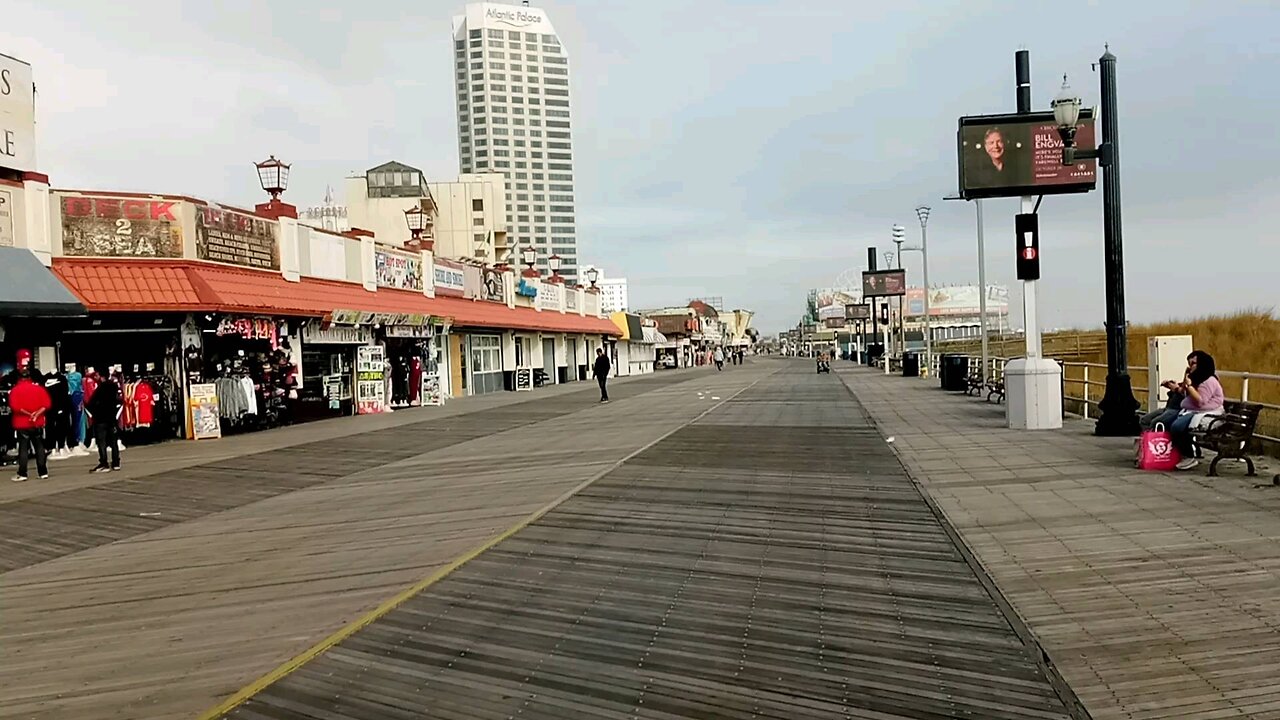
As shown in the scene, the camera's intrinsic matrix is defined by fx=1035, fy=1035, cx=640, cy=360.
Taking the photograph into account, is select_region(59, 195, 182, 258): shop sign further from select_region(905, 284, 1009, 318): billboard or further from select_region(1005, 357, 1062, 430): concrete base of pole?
select_region(905, 284, 1009, 318): billboard

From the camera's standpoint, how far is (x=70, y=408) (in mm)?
18938

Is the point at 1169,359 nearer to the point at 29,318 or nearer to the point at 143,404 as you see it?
the point at 29,318

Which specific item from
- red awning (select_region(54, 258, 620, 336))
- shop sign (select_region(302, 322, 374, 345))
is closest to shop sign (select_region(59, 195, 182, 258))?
red awning (select_region(54, 258, 620, 336))

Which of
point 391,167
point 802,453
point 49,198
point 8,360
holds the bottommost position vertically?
point 802,453

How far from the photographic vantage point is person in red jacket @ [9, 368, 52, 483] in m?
14.9

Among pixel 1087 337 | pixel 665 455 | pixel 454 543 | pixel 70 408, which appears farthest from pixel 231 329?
pixel 1087 337

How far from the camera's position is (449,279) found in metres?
39.4

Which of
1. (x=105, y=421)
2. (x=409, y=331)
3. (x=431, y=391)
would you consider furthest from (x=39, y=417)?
(x=431, y=391)

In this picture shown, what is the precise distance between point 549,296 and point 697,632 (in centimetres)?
4884

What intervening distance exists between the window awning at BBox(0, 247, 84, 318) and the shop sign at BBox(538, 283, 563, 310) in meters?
34.2

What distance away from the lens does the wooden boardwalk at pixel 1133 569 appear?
4.84 metres

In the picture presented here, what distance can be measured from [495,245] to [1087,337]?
4870cm

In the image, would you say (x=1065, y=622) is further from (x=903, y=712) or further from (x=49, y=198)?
(x=49, y=198)

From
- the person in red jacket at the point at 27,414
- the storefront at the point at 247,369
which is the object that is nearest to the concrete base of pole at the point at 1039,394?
the person in red jacket at the point at 27,414
